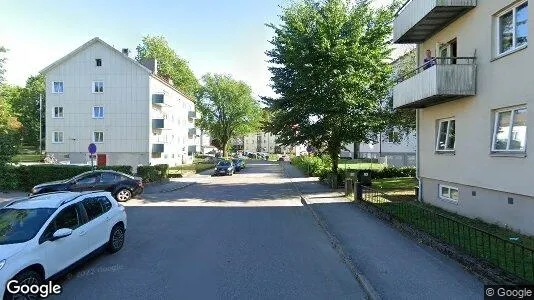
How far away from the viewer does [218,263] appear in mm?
8438

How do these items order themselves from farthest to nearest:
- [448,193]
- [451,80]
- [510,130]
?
[448,193], [451,80], [510,130]

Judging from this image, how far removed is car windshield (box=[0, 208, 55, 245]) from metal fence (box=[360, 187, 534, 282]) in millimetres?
7489

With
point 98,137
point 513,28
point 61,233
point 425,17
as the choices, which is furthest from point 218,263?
point 98,137

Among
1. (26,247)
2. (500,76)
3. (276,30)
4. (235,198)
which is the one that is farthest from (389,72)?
(26,247)

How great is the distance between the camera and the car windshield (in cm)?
666

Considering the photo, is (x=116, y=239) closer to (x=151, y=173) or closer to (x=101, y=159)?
(x=151, y=173)

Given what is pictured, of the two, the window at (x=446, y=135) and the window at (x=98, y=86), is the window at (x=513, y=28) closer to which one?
the window at (x=446, y=135)

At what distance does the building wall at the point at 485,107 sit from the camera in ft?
33.8

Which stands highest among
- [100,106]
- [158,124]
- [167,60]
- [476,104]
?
[167,60]

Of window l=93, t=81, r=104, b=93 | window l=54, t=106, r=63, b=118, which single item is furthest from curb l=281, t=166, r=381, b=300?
window l=54, t=106, r=63, b=118

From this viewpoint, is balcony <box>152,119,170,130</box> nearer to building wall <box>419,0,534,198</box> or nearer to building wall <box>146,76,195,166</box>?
building wall <box>146,76,195,166</box>

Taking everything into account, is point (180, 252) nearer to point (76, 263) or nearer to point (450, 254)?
point (76, 263)

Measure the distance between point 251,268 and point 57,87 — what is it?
42262mm

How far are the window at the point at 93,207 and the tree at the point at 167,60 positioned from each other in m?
60.0
